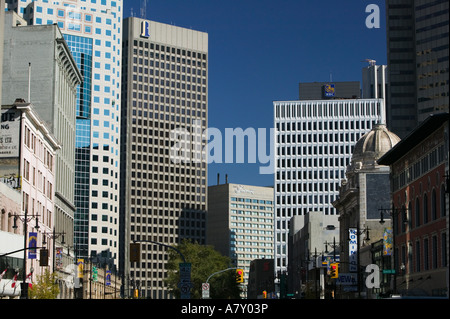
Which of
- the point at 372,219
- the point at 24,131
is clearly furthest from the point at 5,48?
the point at 372,219

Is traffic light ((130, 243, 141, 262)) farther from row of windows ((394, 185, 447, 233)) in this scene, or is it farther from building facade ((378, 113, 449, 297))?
row of windows ((394, 185, 447, 233))

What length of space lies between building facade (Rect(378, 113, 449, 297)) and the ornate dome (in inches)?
1214

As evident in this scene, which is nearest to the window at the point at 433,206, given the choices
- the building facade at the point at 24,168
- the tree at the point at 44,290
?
the tree at the point at 44,290

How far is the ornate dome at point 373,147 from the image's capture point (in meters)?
125

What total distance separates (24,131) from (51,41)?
3381cm

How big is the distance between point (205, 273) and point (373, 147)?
1942 inches

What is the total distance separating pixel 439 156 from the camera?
73688mm

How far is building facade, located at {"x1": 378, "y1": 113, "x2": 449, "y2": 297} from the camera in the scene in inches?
2842

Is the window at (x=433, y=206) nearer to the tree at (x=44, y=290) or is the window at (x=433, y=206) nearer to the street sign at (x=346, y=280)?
the street sign at (x=346, y=280)

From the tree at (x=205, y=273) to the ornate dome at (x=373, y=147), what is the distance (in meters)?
45.9

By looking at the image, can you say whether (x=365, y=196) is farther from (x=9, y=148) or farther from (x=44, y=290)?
(x=44, y=290)

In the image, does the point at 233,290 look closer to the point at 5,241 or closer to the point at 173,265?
the point at 173,265

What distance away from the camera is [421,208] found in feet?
263

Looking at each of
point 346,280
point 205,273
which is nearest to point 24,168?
point 346,280
